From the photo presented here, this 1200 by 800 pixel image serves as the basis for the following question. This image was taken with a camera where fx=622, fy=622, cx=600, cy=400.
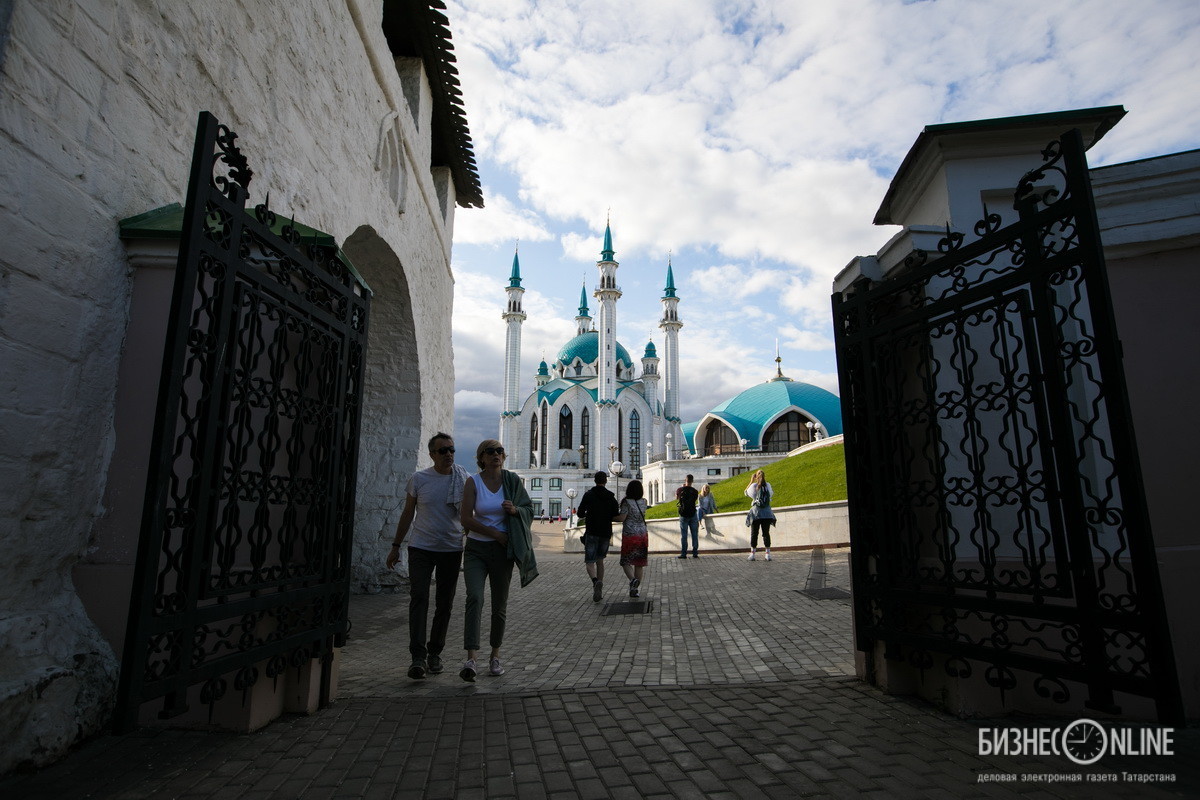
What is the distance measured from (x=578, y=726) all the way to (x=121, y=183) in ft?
12.8

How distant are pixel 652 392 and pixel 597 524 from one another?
6081 centimetres

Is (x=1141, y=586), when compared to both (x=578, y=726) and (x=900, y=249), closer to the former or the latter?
(x=900, y=249)

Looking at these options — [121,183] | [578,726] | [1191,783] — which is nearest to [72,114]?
[121,183]

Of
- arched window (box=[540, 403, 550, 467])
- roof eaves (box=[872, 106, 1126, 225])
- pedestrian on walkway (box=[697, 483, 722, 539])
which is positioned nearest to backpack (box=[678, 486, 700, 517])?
pedestrian on walkway (box=[697, 483, 722, 539])

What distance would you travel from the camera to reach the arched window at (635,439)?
6569 centimetres

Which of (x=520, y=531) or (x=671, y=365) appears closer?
(x=520, y=531)

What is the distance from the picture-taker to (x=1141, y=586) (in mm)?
2631

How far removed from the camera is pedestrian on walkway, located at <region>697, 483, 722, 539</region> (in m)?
16.5

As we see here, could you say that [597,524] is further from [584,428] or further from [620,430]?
[584,428]

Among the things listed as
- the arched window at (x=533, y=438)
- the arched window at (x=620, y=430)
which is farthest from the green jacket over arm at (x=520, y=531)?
the arched window at (x=533, y=438)

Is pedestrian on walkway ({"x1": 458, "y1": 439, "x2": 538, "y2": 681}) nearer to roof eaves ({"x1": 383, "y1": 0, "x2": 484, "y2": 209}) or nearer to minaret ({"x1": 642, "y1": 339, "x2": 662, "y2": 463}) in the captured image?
roof eaves ({"x1": 383, "y1": 0, "x2": 484, "y2": 209})

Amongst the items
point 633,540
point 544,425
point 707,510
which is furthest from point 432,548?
point 544,425

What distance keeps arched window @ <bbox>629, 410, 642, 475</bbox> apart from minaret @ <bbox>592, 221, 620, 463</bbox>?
3.55 meters

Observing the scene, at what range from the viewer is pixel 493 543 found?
471cm
